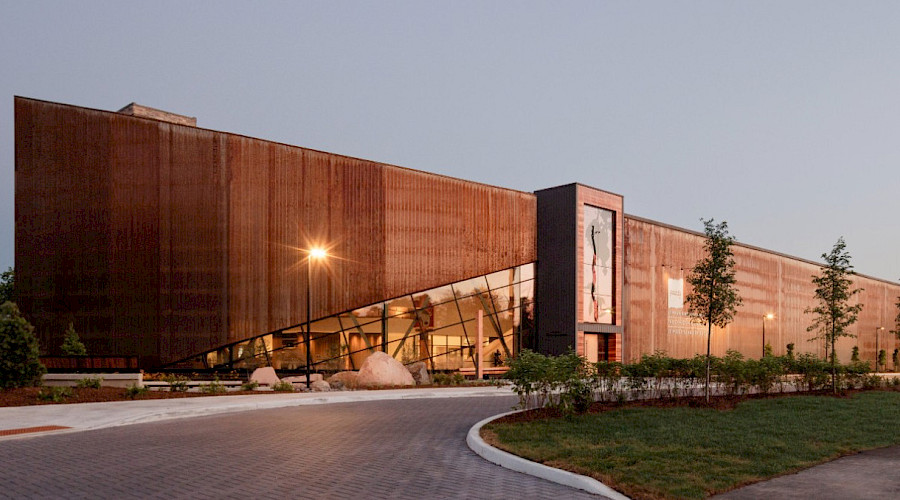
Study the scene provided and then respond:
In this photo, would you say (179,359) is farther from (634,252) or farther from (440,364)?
(634,252)

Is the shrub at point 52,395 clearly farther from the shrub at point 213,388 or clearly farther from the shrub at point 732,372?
the shrub at point 732,372

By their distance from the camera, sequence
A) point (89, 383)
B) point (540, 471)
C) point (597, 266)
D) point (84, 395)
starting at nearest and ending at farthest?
point (540, 471) → point (84, 395) → point (89, 383) → point (597, 266)

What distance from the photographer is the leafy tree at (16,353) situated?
→ 21.1m

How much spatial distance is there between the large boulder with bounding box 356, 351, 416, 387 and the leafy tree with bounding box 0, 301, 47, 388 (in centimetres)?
1289

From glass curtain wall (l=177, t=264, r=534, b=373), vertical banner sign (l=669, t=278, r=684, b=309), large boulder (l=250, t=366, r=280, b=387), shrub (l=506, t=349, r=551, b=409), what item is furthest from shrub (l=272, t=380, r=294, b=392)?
vertical banner sign (l=669, t=278, r=684, b=309)

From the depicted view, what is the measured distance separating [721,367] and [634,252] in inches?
1101

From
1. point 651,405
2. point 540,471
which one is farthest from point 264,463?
point 651,405

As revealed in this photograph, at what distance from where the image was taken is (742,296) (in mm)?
60688

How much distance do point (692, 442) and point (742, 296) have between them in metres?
52.8

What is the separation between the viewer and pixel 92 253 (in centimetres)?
3347

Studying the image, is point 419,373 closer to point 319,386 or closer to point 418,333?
point 418,333

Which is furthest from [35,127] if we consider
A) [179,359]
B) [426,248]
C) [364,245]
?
[426,248]

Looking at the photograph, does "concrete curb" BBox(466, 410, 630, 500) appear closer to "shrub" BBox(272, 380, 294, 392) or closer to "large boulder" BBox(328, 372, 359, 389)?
"shrub" BBox(272, 380, 294, 392)

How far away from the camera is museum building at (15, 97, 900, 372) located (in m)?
33.2
